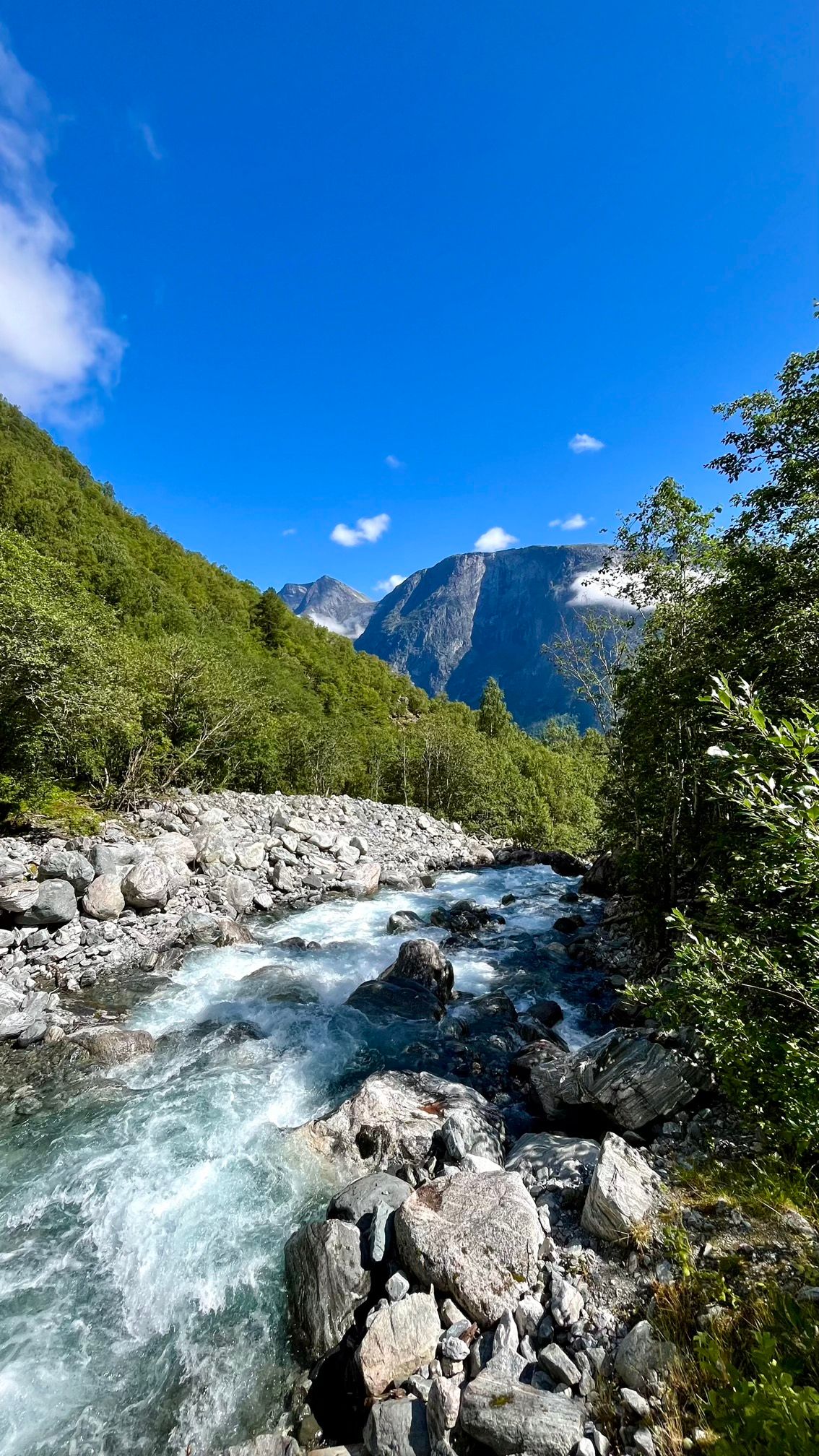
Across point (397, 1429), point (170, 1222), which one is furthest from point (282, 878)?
point (397, 1429)

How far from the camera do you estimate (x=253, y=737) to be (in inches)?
1346

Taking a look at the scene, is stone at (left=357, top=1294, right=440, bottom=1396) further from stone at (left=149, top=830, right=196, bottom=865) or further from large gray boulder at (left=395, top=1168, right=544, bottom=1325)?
stone at (left=149, top=830, right=196, bottom=865)

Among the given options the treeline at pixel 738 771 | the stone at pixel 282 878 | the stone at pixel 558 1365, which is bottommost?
the stone at pixel 282 878

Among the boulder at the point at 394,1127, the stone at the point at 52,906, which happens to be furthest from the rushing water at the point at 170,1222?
the stone at the point at 52,906

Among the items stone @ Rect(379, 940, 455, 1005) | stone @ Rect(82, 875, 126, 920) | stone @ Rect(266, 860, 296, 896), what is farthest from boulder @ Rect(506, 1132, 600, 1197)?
stone @ Rect(266, 860, 296, 896)

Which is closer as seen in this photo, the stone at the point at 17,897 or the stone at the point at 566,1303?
the stone at the point at 566,1303

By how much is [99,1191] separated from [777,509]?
14395 mm

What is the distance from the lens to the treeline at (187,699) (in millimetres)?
16266

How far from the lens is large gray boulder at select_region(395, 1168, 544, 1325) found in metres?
4.56

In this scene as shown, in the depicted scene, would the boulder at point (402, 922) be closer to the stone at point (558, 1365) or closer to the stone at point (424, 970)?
the stone at point (424, 970)

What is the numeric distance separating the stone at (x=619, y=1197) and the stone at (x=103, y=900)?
1287 centimetres

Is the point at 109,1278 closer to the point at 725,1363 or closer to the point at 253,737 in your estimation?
the point at 725,1363

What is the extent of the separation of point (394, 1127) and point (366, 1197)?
1.27 meters

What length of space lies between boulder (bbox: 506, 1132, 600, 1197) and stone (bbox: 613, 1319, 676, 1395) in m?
1.81
